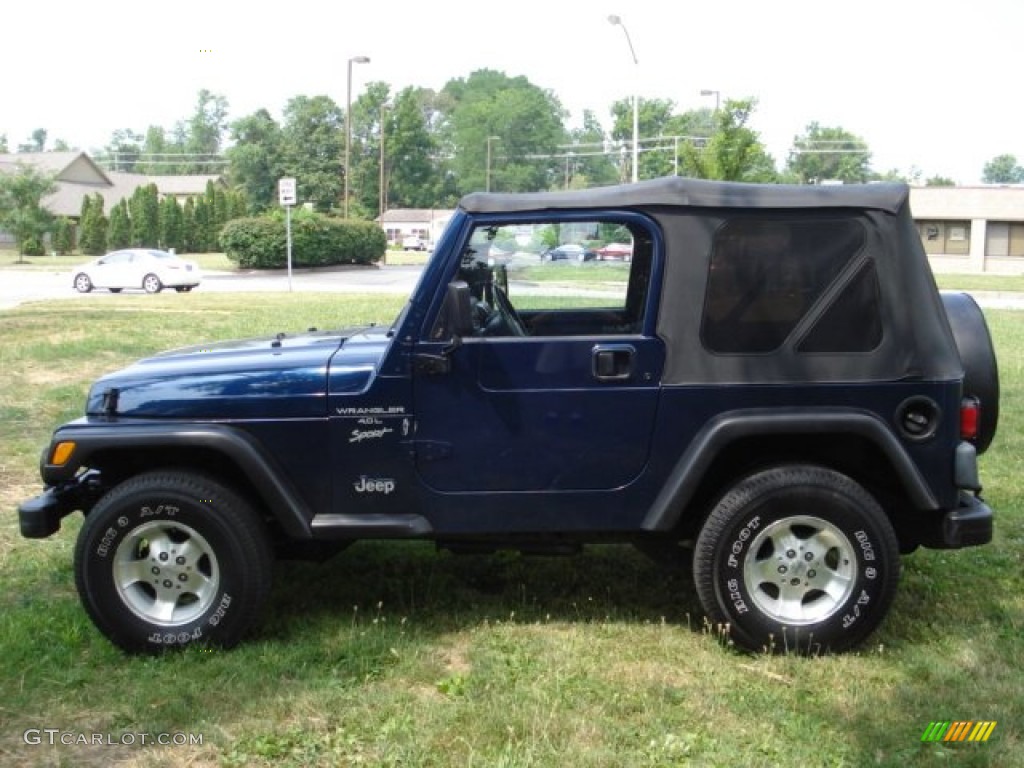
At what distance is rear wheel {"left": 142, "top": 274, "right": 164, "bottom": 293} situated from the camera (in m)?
29.7

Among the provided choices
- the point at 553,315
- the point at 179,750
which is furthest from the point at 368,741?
the point at 553,315

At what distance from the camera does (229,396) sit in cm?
440

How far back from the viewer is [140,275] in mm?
29812

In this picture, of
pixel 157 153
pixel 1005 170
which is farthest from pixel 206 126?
pixel 1005 170

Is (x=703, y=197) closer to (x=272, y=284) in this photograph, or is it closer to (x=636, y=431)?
(x=636, y=431)

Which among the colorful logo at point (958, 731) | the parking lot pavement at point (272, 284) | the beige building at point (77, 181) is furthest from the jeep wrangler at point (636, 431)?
the beige building at point (77, 181)

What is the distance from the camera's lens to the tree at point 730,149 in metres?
27.8

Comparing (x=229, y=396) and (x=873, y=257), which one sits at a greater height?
(x=873, y=257)

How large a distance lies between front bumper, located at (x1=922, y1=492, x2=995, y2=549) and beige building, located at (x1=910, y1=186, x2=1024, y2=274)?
56170 millimetres

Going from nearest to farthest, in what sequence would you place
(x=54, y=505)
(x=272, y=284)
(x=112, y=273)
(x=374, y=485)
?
(x=374, y=485) < (x=54, y=505) < (x=112, y=273) < (x=272, y=284)

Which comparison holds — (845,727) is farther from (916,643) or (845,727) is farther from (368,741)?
(368,741)

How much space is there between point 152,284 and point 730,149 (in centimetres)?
1583

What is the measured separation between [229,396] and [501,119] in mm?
65587

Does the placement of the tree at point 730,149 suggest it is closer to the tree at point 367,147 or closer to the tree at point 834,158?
the tree at point 367,147
